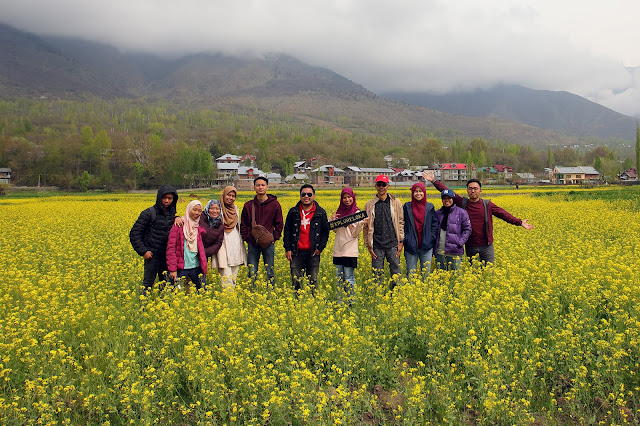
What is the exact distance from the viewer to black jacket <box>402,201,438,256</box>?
8156 millimetres

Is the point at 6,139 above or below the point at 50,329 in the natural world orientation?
above

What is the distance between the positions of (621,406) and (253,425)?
12.9 ft

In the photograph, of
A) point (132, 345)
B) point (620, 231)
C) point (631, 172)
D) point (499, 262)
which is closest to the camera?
point (132, 345)

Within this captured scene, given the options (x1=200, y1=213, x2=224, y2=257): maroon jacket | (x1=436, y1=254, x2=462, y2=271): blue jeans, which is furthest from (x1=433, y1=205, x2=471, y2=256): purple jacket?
(x1=200, y1=213, x2=224, y2=257): maroon jacket

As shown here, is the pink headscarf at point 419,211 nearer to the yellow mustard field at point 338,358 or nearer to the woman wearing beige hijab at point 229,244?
the yellow mustard field at point 338,358

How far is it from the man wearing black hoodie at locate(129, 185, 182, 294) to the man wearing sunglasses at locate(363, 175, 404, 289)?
11.4 feet

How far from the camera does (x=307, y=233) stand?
7.80m

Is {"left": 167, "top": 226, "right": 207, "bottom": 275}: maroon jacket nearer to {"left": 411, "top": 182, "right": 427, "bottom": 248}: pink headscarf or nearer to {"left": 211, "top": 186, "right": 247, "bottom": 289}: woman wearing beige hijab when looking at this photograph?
{"left": 211, "top": 186, "right": 247, "bottom": 289}: woman wearing beige hijab

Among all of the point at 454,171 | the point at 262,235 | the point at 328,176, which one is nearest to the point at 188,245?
the point at 262,235

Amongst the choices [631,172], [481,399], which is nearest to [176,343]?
[481,399]

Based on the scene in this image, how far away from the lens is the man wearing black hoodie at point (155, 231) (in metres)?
7.42

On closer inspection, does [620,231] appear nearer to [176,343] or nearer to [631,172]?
[176,343]

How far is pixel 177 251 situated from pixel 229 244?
0.96 meters

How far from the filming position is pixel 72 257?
11352 mm
